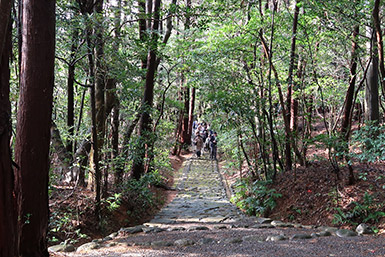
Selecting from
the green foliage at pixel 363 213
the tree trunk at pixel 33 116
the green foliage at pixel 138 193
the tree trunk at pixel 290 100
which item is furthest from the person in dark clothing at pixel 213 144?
the tree trunk at pixel 33 116

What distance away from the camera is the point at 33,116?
3.90 metres

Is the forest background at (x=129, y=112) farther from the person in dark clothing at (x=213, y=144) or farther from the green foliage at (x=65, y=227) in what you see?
the person in dark clothing at (x=213, y=144)

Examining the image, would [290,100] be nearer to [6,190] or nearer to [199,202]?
[199,202]

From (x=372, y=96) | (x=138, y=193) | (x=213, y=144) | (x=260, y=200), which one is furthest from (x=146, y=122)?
(x=213, y=144)

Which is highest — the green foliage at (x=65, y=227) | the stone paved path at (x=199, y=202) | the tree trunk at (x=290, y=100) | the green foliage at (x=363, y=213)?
the tree trunk at (x=290, y=100)

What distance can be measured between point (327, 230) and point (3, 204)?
5.06 m

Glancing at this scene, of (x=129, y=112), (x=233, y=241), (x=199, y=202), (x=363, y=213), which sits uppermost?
(x=129, y=112)

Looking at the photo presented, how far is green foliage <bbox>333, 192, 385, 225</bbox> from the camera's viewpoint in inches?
222

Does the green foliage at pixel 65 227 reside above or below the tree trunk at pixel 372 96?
below

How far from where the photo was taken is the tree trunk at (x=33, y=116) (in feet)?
12.8

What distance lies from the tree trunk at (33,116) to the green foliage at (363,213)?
5.29 metres

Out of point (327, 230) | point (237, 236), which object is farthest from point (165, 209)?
point (327, 230)

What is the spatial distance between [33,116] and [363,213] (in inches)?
230

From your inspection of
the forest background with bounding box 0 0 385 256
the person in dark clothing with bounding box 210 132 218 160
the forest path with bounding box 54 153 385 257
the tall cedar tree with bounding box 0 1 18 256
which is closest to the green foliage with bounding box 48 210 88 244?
the forest background with bounding box 0 0 385 256
